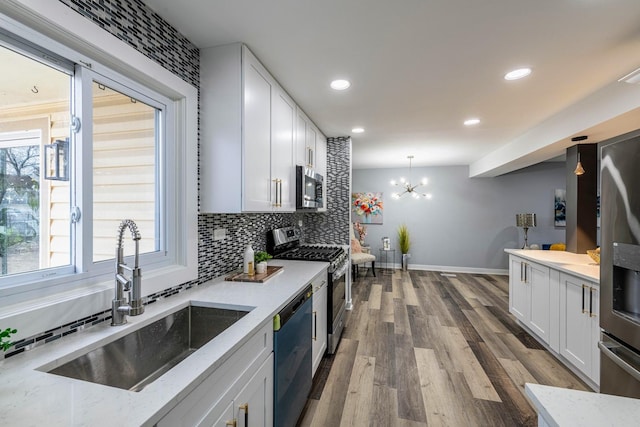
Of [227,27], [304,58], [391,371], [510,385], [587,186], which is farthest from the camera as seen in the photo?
[587,186]

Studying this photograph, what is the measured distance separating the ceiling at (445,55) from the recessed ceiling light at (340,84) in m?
0.05

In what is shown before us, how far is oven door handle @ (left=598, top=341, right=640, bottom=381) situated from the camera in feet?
3.49

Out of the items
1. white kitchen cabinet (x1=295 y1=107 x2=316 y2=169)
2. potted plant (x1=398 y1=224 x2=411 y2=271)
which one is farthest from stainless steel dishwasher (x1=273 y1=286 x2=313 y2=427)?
potted plant (x1=398 y1=224 x2=411 y2=271)

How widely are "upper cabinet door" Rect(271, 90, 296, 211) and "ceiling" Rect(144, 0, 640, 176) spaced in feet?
0.55

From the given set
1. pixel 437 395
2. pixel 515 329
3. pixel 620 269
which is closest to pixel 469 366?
pixel 437 395

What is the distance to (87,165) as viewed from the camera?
3.96 feet

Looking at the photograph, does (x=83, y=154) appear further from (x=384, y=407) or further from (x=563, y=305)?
(x=563, y=305)

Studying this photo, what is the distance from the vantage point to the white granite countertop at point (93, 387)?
0.65 meters

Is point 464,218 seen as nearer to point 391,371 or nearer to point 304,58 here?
point 391,371

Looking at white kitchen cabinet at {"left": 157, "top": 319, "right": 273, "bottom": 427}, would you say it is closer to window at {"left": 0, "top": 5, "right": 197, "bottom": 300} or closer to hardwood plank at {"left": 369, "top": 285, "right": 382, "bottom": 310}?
window at {"left": 0, "top": 5, "right": 197, "bottom": 300}

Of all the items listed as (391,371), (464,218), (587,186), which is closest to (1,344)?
(391,371)

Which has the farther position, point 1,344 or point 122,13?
point 122,13

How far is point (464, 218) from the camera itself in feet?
20.0

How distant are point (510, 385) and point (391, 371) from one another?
35.9 inches
